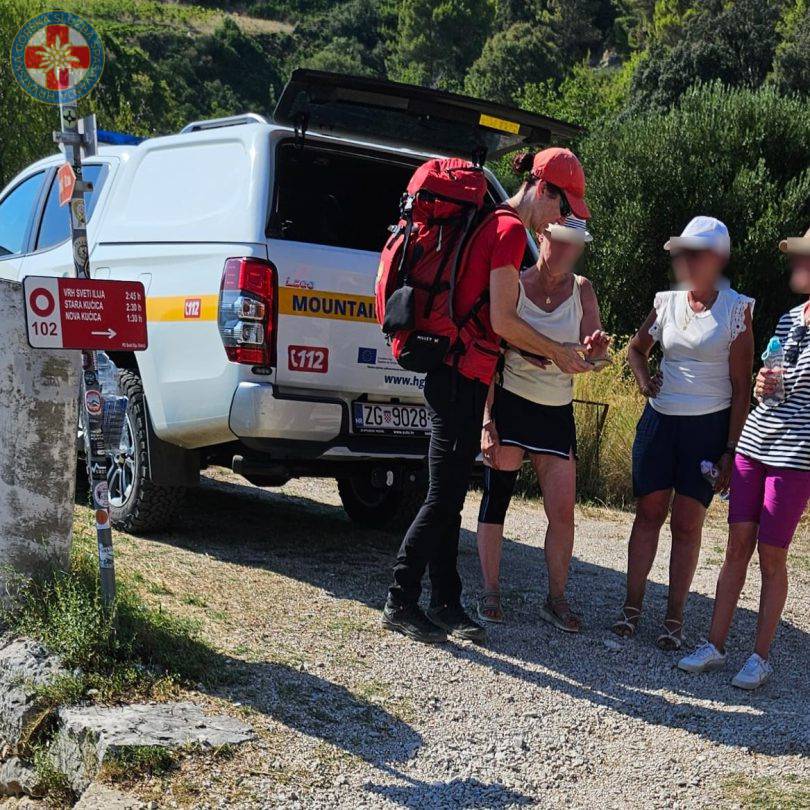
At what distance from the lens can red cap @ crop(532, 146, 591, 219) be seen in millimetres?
4180

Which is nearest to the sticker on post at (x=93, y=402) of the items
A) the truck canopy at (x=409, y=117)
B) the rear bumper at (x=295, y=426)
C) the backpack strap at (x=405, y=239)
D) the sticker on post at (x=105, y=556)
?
the sticker on post at (x=105, y=556)

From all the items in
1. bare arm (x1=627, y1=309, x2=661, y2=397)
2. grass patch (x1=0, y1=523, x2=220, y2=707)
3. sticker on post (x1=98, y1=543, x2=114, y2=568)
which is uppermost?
bare arm (x1=627, y1=309, x2=661, y2=397)

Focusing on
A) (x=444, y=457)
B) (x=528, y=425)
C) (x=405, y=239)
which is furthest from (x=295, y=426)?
(x=405, y=239)

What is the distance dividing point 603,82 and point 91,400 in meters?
58.8

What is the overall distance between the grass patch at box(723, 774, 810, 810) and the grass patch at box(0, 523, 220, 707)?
70.0 inches

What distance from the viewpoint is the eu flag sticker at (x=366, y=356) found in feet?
16.9

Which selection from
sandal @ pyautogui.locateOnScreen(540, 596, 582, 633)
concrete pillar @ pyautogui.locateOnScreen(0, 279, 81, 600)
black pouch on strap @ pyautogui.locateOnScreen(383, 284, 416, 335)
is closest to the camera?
concrete pillar @ pyautogui.locateOnScreen(0, 279, 81, 600)

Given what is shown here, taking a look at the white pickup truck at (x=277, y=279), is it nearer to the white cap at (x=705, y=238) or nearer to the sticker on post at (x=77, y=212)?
the sticker on post at (x=77, y=212)

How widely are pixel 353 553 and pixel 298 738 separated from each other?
2.49 meters

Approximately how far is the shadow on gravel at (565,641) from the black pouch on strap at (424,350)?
1166 mm

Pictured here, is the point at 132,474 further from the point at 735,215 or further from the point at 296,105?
the point at 735,215

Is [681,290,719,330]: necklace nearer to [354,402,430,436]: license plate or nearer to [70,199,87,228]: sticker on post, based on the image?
[354,402,430,436]: license plate

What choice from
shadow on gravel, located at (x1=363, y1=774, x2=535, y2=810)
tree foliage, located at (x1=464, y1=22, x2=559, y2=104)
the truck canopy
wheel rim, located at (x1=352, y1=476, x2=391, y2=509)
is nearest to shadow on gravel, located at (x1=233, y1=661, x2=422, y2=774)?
shadow on gravel, located at (x1=363, y1=774, x2=535, y2=810)

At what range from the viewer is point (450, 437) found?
4164 mm
